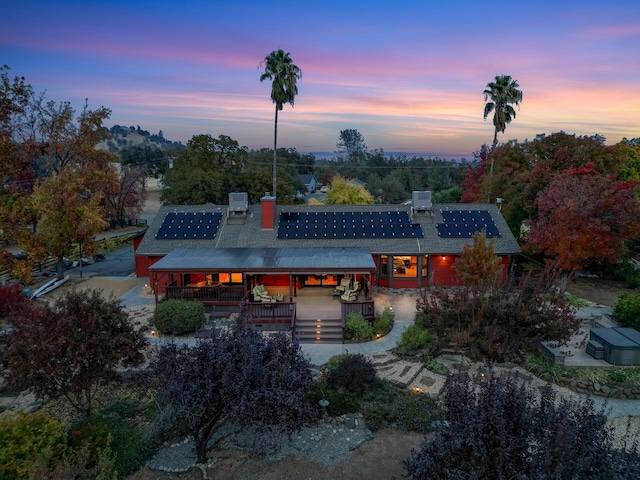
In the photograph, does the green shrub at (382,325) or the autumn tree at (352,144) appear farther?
the autumn tree at (352,144)

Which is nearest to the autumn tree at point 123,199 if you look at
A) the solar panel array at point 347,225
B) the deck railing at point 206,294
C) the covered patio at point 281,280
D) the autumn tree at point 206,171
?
the autumn tree at point 206,171

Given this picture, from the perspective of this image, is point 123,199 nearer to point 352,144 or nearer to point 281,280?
point 281,280

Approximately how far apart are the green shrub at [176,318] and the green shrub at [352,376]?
277 inches

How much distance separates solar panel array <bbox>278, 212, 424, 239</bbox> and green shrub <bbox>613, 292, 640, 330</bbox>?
388 inches

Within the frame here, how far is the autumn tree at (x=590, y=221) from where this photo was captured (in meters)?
18.9

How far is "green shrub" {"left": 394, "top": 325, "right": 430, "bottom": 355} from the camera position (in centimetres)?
1484

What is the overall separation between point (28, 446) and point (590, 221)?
22.3 metres

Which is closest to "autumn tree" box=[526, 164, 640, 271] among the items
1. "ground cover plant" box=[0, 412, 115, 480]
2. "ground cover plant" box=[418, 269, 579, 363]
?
"ground cover plant" box=[418, 269, 579, 363]

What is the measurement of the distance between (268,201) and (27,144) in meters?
13.7

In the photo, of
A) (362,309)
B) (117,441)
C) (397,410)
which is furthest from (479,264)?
(117,441)

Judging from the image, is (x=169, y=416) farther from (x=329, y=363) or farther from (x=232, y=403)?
(x=329, y=363)

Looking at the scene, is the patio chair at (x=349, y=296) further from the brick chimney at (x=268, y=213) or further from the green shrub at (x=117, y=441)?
the green shrub at (x=117, y=441)

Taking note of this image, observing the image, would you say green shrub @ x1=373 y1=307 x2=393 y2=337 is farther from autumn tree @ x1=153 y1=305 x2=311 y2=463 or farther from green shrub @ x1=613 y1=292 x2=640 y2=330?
green shrub @ x1=613 y1=292 x2=640 y2=330

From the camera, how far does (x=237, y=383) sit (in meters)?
7.57
